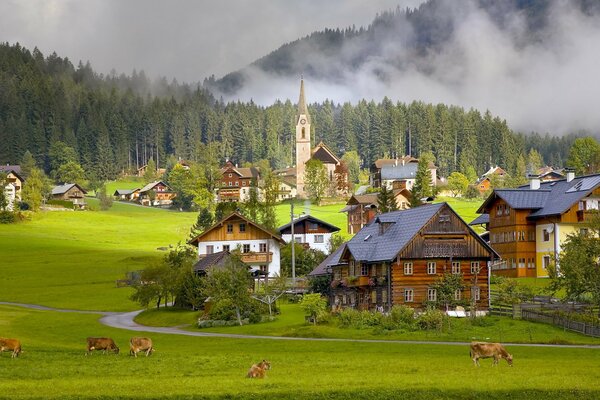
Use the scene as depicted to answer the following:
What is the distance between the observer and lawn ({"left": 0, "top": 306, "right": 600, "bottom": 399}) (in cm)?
3058

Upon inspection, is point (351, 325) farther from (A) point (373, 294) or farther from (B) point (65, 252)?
(B) point (65, 252)

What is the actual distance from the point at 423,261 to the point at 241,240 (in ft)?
119

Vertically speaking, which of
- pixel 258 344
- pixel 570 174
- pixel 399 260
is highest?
pixel 570 174

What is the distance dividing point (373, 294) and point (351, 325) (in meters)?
12.4

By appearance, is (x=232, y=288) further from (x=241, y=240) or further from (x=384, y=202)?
(x=384, y=202)

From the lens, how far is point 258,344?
5194 cm

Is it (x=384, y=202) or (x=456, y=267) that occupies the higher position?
(x=384, y=202)

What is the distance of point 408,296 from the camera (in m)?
70.6

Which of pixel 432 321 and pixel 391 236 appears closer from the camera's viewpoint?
pixel 432 321

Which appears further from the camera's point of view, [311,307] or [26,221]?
[26,221]

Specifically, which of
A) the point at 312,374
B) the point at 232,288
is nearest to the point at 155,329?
the point at 232,288

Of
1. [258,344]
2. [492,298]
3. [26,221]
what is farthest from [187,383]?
[26,221]

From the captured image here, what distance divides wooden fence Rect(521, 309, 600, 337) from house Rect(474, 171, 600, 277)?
2686cm

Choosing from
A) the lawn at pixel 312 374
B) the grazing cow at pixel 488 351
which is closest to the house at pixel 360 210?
the lawn at pixel 312 374
